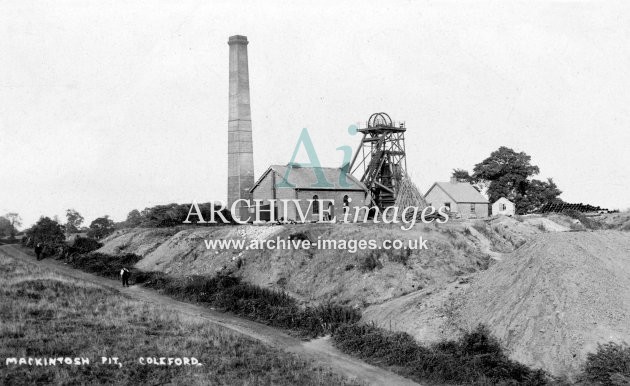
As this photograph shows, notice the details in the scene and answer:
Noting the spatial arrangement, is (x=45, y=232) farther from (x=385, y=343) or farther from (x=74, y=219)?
(x=385, y=343)

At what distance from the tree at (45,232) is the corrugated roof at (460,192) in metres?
43.9

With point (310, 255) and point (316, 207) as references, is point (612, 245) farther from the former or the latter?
point (316, 207)

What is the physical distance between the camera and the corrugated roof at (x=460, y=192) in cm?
6138

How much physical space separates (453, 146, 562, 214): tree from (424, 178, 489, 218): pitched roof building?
26.1 feet

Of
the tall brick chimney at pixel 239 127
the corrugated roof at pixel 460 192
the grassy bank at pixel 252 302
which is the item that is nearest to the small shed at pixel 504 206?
the corrugated roof at pixel 460 192

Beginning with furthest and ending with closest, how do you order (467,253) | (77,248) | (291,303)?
(77,248) → (467,253) → (291,303)

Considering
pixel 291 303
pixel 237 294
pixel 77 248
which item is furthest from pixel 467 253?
pixel 77 248

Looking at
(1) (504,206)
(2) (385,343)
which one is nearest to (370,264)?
(2) (385,343)

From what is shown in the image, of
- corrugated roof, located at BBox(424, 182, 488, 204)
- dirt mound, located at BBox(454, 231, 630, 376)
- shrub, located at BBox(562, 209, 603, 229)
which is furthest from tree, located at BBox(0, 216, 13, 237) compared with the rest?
dirt mound, located at BBox(454, 231, 630, 376)

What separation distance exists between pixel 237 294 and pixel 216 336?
337 inches

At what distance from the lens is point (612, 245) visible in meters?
21.8

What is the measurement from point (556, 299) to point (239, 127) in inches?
1406

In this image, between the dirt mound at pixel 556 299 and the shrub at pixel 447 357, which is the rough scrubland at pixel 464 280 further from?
the shrub at pixel 447 357

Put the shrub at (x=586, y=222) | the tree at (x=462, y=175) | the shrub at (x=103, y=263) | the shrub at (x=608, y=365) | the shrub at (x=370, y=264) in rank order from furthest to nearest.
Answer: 1. the tree at (x=462, y=175)
2. the shrub at (x=586, y=222)
3. the shrub at (x=103, y=263)
4. the shrub at (x=370, y=264)
5. the shrub at (x=608, y=365)
